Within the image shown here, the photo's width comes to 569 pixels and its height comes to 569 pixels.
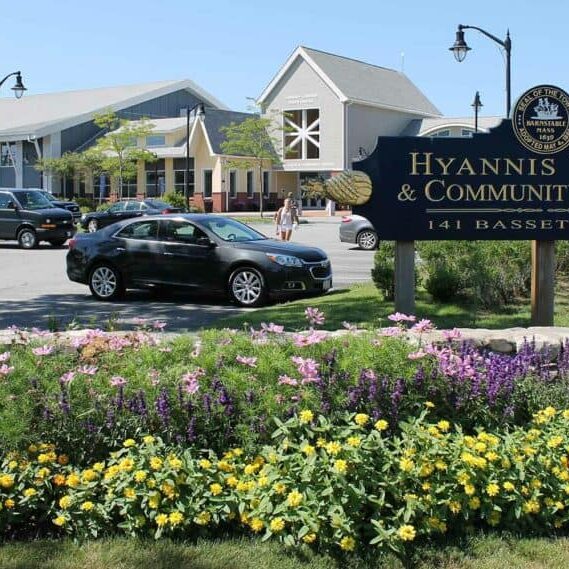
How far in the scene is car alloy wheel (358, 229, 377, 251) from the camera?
24234 mm

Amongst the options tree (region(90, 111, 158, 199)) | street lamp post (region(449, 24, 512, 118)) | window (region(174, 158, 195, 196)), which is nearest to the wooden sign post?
street lamp post (region(449, 24, 512, 118))

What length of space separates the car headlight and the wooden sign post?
15.3ft

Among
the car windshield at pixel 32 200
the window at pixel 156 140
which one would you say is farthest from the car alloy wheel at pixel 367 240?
the window at pixel 156 140

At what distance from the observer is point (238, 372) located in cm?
494

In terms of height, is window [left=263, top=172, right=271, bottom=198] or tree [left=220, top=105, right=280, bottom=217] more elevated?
tree [left=220, top=105, right=280, bottom=217]

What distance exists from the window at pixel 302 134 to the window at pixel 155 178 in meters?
8.15

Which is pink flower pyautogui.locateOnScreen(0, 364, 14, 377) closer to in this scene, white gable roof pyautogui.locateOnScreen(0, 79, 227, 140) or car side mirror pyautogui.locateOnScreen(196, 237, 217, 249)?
car side mirror pyautogui.locateOnScreen(196, 237, 217, 249)

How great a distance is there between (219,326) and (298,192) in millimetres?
46178

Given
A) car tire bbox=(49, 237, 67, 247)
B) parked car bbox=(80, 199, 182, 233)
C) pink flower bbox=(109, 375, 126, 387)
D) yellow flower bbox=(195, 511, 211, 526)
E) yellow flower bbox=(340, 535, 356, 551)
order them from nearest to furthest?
yellow flower bbox=(340, 535, 356, 551) < yellow flower bbox=(195, 511, 211, 526) < pink flower bbox=(109, 375, 126, 387) < car tire bbox=(49, 237, 67, 247) < parked car bbox=(80, 199, 182, 233)

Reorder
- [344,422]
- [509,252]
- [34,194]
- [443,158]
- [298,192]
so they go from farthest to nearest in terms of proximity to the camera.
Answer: [298,192], [34,194], [509,252], [443,158], [344,422]

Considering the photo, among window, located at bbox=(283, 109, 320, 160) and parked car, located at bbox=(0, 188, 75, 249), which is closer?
parked car, located at bbox=(0, 188, 75, 249)

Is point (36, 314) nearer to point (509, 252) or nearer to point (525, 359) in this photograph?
point (509, 252)

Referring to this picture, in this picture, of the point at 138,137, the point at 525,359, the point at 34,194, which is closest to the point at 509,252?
the point at 525,359

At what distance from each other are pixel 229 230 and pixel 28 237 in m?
14.3
